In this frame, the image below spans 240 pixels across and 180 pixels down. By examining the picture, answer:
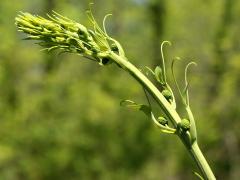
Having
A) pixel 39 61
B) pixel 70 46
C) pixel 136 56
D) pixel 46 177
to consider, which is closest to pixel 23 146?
pixel 46 177

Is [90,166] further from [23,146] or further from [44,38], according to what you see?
[44,38]

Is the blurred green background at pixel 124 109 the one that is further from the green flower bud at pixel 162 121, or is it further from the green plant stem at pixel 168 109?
the green plant stem at pixel 168 109

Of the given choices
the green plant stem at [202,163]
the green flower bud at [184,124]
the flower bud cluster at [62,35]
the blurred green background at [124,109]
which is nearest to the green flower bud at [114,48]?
the flower bud cluster at [62,35]

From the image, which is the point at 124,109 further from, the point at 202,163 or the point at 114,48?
the point at 202,163

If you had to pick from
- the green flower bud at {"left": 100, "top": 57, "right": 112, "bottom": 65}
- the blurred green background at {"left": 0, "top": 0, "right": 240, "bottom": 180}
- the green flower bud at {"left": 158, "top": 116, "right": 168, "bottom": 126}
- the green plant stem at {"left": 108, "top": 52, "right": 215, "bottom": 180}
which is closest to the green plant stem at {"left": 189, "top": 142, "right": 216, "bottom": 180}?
the green plant stem at {"left": 108, "top": 52, "right": 215, "bottom": 180}

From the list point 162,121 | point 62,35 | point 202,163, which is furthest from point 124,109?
point 202,163

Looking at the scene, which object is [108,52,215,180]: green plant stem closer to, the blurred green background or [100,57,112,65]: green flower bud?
[100,57,112,65]: green flower bud
